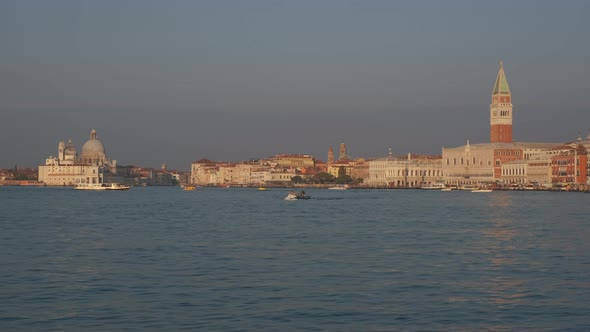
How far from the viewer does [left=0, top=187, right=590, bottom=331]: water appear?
1121cm

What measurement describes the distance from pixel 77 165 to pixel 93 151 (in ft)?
25.0

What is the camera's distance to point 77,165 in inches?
5738

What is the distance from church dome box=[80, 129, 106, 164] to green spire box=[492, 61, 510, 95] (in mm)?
69927

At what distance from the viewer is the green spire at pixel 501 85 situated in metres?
105

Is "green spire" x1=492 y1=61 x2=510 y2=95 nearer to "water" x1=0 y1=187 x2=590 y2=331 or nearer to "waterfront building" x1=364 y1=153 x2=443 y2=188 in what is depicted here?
"waterfront building" x1=364 y1=153 x2=443 y2=188

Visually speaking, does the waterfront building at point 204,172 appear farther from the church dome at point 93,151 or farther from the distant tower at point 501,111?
the distant tower at point 501,111

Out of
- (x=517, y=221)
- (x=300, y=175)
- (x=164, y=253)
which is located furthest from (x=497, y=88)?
(x=164, y=253)

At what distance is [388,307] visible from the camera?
1200cm

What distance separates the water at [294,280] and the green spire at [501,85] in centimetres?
8167

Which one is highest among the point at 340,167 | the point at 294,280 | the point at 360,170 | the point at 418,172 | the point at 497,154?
the point at 497,154

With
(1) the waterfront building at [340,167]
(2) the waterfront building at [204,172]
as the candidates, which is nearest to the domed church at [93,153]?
(2) the waterfront building at [204,172]

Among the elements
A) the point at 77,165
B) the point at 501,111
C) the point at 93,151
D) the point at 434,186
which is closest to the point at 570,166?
the point at 501,111

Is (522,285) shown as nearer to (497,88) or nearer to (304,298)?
(304,298)

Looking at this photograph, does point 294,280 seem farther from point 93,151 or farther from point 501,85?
point 93,151
